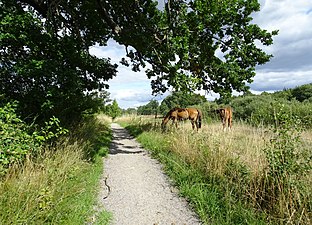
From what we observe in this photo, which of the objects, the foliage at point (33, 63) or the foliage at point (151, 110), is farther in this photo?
the foliage at point (151, 110)

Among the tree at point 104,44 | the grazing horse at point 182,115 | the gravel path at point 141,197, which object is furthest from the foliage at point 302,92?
the gravel path at point 141,197

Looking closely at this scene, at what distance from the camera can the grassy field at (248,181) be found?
11.1ft

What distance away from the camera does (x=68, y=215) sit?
369cm

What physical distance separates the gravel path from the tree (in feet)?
9.49

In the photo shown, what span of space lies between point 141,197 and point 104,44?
9.45m

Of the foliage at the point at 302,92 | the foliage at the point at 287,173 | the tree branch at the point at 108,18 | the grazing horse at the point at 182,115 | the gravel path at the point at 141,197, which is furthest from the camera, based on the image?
the foliage at the point at 302,92

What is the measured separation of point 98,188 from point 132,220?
1.76m

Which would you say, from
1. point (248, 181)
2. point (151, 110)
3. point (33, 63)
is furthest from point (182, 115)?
point (151, 110)

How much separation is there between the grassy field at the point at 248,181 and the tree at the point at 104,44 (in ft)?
10.4

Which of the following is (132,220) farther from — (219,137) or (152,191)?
(219,137)

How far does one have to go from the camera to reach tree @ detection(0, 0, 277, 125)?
6691 mm

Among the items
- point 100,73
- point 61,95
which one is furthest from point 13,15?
point 100,73

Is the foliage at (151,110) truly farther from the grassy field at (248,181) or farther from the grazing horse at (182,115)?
the grassy field at (248,181)

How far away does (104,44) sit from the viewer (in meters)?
12.2
